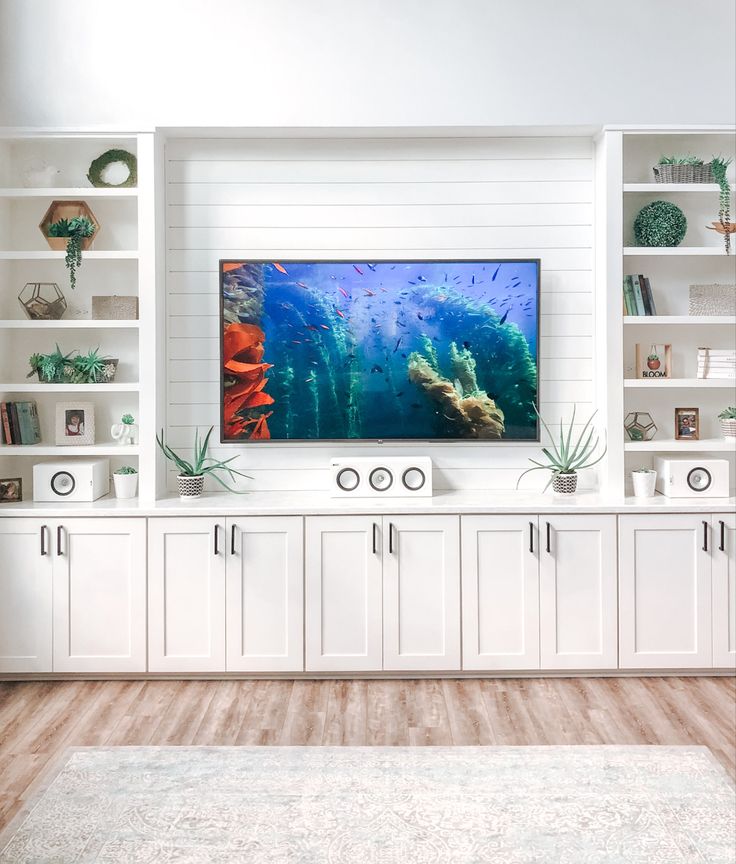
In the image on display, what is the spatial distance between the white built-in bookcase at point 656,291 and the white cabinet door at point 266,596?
1497mm

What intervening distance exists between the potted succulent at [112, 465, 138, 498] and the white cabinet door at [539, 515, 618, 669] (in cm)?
187

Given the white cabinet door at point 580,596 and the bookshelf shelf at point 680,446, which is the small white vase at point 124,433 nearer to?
the white cabinet door at point 580,596

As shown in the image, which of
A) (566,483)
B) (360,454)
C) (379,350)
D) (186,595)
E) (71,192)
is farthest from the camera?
(360,454)

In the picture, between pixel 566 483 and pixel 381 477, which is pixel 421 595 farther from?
pixel 566 483

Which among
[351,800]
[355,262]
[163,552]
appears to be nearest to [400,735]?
[351,800]

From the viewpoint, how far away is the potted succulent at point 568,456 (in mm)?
3590

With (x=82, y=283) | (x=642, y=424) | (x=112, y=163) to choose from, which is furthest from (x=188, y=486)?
(x=642, y=424)

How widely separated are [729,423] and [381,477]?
5.35ft

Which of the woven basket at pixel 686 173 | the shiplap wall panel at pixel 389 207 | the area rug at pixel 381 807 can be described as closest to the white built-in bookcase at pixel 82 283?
the shiplap wall panel at pixel 389 207

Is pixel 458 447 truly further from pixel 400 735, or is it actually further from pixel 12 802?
pixel 12 802

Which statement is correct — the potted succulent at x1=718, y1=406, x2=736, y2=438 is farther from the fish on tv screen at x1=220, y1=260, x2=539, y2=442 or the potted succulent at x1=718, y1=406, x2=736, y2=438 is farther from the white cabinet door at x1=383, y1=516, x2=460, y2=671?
the white cabinet door at x1=383, y1=516, x2=460, y2=671

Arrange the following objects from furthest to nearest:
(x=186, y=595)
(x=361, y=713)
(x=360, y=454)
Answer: (x=360, y=454) < (x=186, y=595) < (x=361, y=713)

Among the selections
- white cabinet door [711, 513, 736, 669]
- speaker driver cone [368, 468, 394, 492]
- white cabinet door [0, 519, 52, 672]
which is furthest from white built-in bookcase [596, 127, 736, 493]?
white cabinet door [0, 519, 52, 672]

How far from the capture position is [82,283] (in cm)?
377
